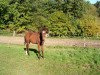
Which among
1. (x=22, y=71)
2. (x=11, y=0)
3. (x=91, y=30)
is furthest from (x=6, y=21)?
(x=22, y=71)

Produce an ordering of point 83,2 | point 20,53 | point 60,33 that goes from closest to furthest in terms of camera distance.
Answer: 1. point 20,53
2. point 60,33
3. point 83,2

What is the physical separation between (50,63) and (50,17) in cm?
3545

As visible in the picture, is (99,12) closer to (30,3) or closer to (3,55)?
(30,3)

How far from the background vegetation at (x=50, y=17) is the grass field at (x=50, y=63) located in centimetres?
2550

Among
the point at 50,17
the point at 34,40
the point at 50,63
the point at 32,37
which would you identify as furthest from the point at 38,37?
the point at 50,17

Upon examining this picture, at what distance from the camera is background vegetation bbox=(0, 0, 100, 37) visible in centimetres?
5169

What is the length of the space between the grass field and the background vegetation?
83.7ft

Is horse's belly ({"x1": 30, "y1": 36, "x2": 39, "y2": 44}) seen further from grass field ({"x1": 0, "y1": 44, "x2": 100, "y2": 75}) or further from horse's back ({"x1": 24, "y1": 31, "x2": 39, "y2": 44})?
grass field ({"x1": 0, "y1": 44, "x2": 100, "y2": 75})

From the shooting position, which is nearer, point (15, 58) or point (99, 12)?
point (15, 58)

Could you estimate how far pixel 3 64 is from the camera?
18391 mm

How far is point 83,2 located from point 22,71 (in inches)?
1973

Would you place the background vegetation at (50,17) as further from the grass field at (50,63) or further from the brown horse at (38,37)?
the grass field at (50,63)

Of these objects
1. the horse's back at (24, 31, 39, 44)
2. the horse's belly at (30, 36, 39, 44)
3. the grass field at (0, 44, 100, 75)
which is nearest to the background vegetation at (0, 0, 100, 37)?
the horse's back at (24, 31, 39, 44)

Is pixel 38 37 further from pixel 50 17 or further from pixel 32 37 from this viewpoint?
pixel 50 17
